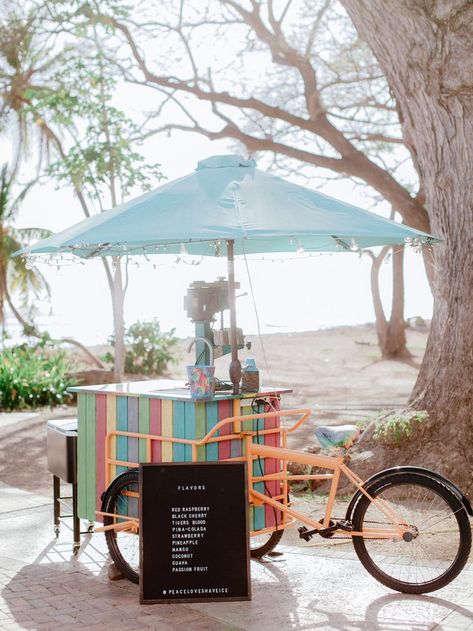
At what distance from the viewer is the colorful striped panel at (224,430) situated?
5.63 metres

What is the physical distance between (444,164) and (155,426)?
159 inches

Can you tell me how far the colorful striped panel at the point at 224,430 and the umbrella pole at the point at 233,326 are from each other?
130 mm

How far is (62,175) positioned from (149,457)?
1248 centimetres

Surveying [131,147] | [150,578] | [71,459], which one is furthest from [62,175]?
[150,578]

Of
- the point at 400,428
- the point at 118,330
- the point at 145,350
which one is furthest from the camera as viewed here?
the point at 145,350

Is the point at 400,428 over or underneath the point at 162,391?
underneath

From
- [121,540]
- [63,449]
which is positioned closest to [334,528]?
[121,540]

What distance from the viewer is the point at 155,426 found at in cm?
577

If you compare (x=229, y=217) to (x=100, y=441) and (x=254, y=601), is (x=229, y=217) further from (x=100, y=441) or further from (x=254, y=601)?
(x=254, y=601)

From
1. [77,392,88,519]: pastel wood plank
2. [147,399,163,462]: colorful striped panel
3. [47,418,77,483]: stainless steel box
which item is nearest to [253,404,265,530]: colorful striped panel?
[147,399,163,462]: colorful striped panel

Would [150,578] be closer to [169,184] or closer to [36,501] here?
[169,184]

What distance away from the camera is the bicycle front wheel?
512 centimetres

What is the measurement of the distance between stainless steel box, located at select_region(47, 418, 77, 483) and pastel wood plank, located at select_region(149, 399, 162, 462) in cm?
92

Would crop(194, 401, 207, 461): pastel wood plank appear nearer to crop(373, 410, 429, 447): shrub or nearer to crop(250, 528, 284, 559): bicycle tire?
crop(250, 528, 284, 559): bicycle tire
